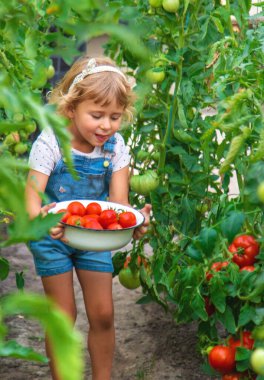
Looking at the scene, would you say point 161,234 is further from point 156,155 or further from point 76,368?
point 76,368

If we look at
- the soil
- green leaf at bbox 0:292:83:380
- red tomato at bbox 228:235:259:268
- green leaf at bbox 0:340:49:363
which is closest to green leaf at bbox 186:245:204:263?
red tomato at bbox 228:235:259:268

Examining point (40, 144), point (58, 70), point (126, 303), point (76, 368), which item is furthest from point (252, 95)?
point (58, 70)

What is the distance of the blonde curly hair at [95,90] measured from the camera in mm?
2559

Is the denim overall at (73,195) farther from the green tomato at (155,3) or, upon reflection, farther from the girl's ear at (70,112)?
the green tomato at (155,3)

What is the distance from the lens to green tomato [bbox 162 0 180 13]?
106 inches

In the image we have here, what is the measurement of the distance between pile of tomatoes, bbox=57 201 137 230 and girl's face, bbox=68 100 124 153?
22 cm

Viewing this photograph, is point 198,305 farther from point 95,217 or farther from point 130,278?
point 130,278

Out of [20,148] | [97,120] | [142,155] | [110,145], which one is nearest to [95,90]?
[97,120]

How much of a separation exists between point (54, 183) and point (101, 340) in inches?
21.7

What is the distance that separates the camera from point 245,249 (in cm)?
229

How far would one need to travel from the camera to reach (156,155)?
295cm

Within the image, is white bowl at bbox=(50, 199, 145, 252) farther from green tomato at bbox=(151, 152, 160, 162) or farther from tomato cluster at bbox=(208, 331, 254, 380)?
green tomato at bbox=(151, 152, 160, 162)

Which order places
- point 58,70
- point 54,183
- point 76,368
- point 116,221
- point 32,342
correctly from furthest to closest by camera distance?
point 58,70
point 32,342
point 54,183
point 116,221
point 76,368

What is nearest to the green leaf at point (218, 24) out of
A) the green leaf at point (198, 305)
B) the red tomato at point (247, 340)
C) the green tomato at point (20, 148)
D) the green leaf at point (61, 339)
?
the green leaf at point (198, 305)
